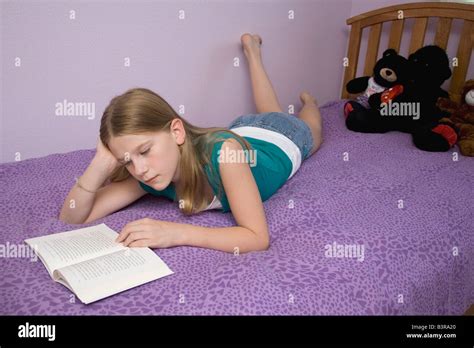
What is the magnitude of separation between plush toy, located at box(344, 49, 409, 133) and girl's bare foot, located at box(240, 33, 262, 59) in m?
0.45

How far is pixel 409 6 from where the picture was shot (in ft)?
5.94

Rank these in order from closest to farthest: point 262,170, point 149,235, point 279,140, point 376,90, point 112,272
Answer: point 112,272 < point 149,235 < point 262,170 < point 279,140 < point 376,90

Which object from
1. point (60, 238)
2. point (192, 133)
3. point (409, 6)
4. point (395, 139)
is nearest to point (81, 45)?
point (192, 133)

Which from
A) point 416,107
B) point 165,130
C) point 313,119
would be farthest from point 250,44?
point 165,130

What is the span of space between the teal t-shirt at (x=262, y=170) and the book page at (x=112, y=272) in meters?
0.27

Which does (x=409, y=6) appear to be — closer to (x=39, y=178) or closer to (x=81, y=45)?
(x=81, y=45)

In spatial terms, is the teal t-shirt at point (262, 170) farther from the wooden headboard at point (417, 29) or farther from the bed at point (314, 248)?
the wooden headboard at point (417, 29)

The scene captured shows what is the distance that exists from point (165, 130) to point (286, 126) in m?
0.56

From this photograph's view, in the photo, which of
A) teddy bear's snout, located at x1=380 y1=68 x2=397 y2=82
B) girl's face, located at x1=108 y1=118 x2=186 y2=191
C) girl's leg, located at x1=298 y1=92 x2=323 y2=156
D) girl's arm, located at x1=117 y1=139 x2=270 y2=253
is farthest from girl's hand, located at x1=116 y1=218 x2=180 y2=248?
teddy bear's snout, located at x1=380 y1=68 x2=397 y2=82

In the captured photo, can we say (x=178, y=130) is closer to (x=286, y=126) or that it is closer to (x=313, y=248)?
(x=313, y=248)

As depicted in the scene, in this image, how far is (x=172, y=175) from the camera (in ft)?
3.07

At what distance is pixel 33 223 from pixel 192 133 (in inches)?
16.8
